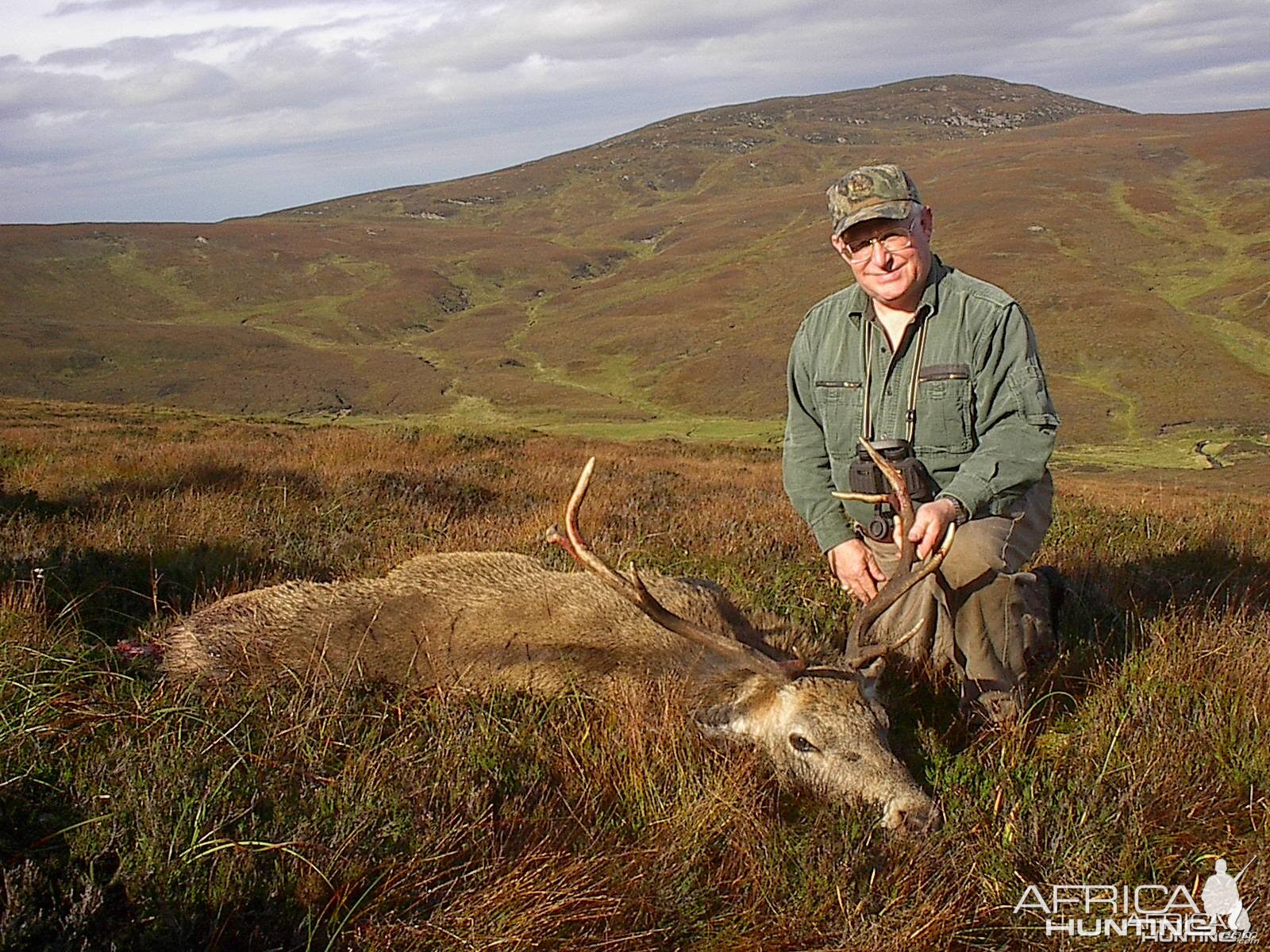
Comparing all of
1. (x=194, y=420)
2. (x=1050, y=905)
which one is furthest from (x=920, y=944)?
(x=194, y=420)

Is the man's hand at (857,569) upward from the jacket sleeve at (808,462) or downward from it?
downward

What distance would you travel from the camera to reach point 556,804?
3684mm

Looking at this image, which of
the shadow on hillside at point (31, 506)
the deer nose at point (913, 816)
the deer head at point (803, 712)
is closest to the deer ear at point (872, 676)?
the deer head at point (803, 712)

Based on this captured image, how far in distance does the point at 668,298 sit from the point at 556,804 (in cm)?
7751

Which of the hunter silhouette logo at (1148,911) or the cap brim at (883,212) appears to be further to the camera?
the cap brim at (883,212)

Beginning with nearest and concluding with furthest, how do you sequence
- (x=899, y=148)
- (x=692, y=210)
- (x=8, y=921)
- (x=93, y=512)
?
1. (x=8, y=921)
2. (x=93, y=512)
3. (x=692, y=210)
4. (x=899, y=148)

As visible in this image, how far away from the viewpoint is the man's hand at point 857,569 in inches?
199

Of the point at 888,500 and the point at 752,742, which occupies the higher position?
the point at 888,500

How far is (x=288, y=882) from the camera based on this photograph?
297 cm

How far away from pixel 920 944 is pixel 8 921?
252cm

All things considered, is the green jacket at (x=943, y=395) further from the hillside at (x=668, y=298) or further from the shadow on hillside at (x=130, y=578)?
the hillside at (x=668, y=298)

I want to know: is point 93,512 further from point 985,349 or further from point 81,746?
point 985,349

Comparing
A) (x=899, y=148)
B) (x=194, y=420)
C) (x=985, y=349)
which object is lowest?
(x=194, y=420)

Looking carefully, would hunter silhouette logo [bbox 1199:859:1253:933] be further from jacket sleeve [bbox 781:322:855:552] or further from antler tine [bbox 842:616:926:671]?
jacket sleeve [bbox 781:322:855:552]
